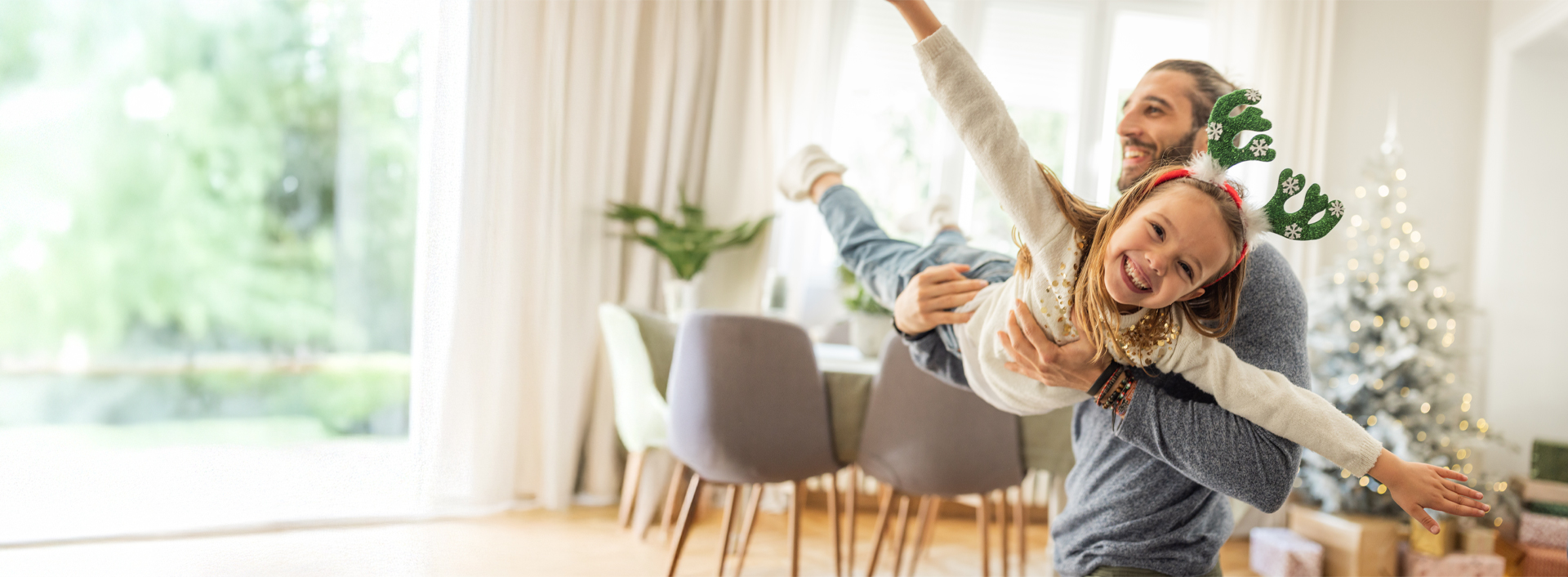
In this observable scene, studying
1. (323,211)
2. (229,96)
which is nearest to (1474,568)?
(323,211)

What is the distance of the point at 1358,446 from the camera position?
85 centimetres

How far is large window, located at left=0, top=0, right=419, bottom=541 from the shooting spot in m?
3.01

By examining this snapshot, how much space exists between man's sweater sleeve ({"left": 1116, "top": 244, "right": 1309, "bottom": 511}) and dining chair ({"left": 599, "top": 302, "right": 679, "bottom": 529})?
189 cm

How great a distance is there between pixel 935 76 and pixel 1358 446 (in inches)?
23.2

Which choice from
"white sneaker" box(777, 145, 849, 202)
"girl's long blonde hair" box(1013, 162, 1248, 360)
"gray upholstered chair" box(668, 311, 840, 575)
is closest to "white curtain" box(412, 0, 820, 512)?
"gray upholstered chair" box(668, 311, 840, 575)

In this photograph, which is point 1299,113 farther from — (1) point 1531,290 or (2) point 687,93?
(2) point 687,93

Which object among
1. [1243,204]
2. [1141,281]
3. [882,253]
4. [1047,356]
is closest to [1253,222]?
[1243,204]

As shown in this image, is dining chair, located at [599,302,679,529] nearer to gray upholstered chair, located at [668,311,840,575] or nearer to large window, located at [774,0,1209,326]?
gray upholstered chair, located at [668,311,840,575]

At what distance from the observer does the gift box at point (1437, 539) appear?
2918mm

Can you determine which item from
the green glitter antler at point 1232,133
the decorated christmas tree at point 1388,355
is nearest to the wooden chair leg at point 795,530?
the green glitter antler at point 1232,133

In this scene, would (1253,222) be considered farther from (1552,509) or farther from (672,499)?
(1552,509)

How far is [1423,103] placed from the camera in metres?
3.79

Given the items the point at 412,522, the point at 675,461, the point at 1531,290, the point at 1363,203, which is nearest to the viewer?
the point at 412,522

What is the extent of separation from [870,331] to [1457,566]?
222cm
